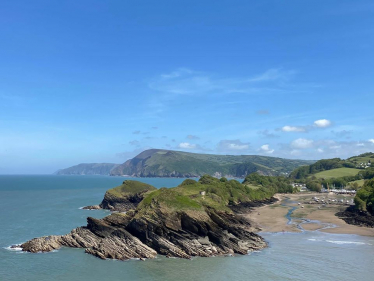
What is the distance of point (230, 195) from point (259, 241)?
2739 inches

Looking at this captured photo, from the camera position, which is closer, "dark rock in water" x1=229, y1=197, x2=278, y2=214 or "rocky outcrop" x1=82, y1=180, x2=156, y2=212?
"dark rock in water" x1=229, y1=197, x2=278, y2=214

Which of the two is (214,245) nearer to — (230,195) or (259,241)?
(259,241)

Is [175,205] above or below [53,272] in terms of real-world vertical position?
above

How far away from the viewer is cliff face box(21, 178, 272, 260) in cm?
6297

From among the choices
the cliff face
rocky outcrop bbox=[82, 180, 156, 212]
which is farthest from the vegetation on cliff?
rocky outcrop bbox=[82, 180, 156, 212]

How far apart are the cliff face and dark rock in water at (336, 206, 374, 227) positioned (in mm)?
44182

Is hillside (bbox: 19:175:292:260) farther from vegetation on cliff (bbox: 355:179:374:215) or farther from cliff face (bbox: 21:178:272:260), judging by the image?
vegetation on cliff (bbox: 355:179:374:215)

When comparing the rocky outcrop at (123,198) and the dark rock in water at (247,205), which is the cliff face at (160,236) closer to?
the dark rock in water at (247,205)

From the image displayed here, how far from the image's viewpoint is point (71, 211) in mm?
126125

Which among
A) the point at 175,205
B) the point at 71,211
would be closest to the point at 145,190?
the point at 71,211

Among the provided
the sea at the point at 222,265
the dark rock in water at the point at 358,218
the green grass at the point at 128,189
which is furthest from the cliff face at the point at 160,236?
the green grass at the point at 128,189

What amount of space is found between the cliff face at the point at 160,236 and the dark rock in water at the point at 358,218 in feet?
145

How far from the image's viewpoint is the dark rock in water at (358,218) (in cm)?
9819

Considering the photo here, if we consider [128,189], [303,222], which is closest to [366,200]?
[303,222]
